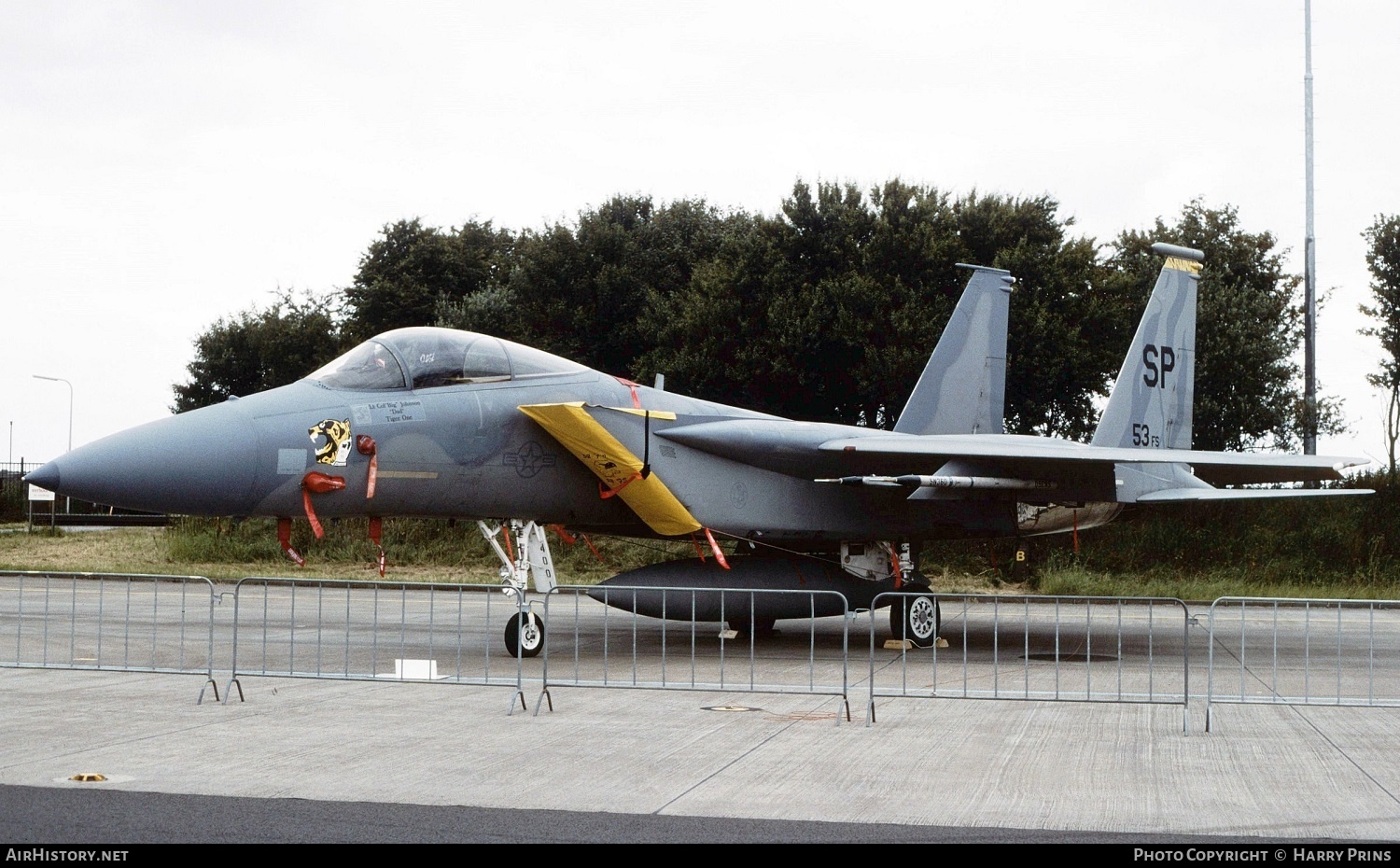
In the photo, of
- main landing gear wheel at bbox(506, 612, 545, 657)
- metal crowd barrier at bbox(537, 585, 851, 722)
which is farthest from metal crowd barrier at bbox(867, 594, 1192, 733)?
main landing gear wheel at bbox(506, 612, 545, 657)

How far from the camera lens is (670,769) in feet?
21.0

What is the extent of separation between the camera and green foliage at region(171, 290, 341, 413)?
47.2m

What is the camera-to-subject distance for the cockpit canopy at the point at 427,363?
424 inches

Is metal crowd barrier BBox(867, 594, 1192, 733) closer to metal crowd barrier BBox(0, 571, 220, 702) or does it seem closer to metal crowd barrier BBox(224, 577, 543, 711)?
metal crowd barrier BBox(224, 577, 543, 711)

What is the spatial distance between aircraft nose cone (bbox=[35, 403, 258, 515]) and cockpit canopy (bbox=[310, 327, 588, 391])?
109 centimetres

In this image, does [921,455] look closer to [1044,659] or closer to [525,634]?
[1044,659]

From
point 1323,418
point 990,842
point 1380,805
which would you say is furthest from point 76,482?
point 1323,418

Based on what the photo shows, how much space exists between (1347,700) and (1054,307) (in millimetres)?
23192

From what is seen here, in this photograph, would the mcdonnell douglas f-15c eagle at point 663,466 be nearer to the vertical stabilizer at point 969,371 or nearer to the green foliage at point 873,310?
the vertical stabilizer at point 969,371

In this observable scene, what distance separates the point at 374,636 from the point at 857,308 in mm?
20882

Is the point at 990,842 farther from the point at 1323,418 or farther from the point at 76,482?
the point at 1323,418

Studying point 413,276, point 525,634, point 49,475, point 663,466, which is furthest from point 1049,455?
point 413,276

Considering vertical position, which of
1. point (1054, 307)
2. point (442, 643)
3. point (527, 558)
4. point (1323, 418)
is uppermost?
point (1054, 307)

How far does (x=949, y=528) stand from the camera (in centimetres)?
1405
